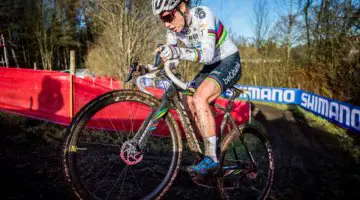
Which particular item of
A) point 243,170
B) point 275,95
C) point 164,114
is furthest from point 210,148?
point 275,95

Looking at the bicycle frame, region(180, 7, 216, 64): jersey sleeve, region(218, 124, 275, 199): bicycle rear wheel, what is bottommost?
region(218, 124, 275, 199): bicycle rear wheel

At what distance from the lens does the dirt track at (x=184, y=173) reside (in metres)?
2.95

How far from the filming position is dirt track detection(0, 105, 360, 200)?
9.68ft

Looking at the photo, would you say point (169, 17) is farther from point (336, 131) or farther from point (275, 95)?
point (275, 95)

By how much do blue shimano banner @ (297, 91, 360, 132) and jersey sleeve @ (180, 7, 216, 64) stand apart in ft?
22.4

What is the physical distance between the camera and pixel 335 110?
8602 millimetres

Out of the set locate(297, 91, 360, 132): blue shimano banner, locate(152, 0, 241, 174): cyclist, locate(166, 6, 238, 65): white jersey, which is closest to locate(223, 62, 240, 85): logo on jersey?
locate(152, 0, 241, 174): cyclist

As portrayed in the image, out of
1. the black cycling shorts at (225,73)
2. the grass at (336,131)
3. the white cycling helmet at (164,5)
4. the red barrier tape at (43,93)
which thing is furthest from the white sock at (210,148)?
the grass at (336,131)

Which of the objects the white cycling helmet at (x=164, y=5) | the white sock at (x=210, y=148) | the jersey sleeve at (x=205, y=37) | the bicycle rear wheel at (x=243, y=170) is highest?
the white cycling helmet at (x=164, y=5)

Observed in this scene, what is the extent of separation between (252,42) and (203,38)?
1607 centimetres

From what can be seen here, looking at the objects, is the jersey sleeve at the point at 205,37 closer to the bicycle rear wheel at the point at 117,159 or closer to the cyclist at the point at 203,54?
the cyclist at the point at 203,54

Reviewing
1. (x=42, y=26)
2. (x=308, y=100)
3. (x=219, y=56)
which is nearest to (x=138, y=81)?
(x=219, y=56)

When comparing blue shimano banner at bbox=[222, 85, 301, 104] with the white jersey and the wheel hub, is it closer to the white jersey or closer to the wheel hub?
the white jersey

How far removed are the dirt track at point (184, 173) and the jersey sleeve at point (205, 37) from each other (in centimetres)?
155
